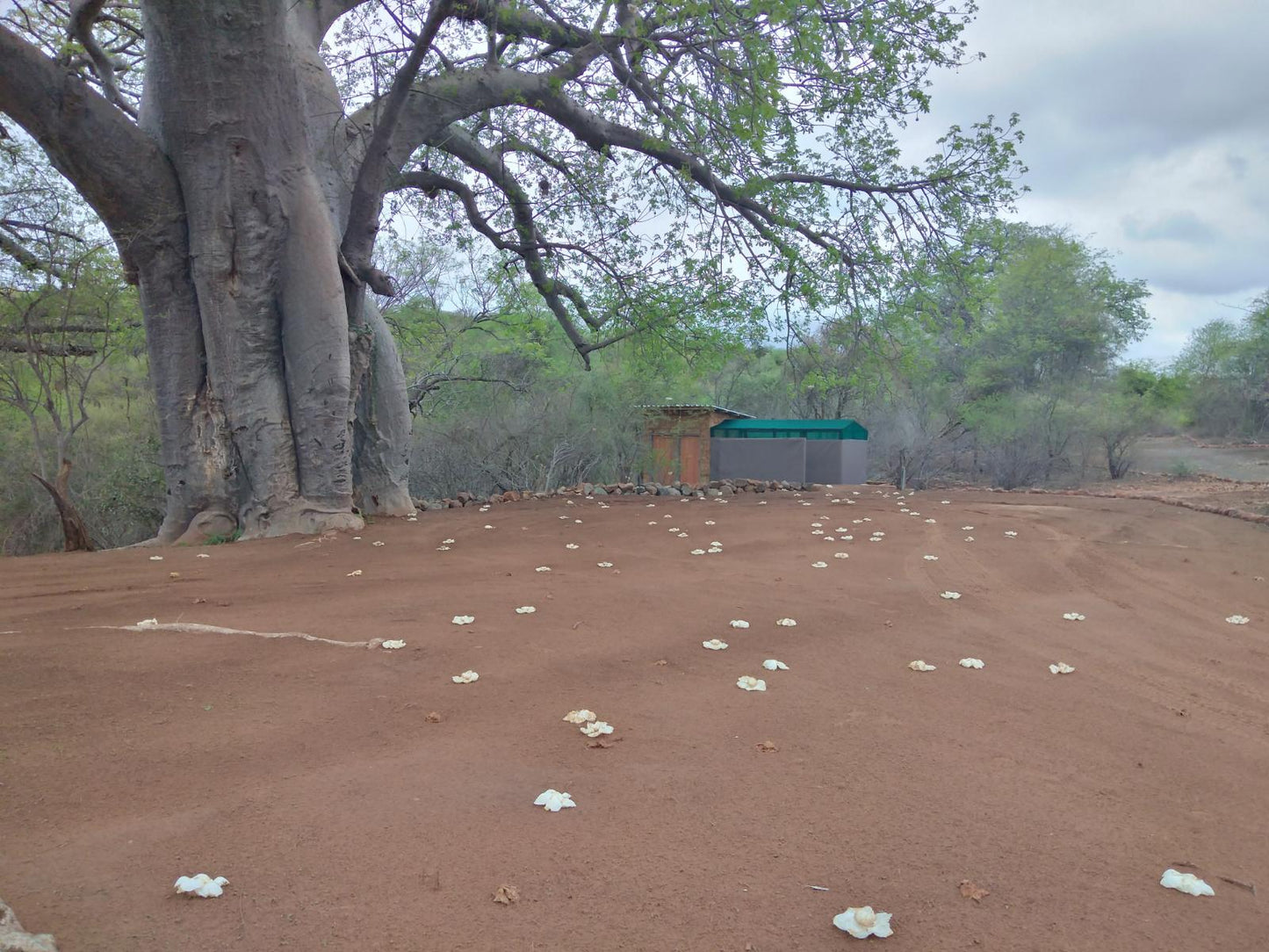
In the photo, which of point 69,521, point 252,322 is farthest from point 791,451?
point 69,521

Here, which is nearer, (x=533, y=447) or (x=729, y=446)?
(x=533, y=447)

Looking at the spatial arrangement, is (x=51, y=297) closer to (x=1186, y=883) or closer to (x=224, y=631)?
(x=224, y=631)

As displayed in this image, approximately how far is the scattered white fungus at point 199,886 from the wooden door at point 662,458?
1414 centimetres

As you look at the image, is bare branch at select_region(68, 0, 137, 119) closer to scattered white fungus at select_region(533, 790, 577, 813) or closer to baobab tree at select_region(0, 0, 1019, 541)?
baobab tree at select_region(0, 0, 1019, 541)

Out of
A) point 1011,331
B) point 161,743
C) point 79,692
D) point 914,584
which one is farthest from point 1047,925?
point 1011,331

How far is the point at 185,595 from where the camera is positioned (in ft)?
13.6

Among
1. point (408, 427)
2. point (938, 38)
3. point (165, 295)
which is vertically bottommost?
point (408, 427)

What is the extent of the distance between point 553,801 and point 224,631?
2.21m

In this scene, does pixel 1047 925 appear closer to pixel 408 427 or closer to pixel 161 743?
pixel 161 743

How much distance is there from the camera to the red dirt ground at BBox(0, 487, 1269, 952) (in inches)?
61.1

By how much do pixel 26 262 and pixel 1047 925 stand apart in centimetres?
1091

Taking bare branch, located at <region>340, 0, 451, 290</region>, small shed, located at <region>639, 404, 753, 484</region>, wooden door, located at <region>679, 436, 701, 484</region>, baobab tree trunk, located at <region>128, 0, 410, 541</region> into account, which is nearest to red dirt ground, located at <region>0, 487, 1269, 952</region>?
baobab tree trunk, located at <region>128, 0, 410, 541</region>

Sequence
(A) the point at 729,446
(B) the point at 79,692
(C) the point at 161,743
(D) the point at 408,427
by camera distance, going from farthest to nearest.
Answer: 1. (A) the point at 729,446
2. (D) the point at 408,427
3. (B) the point at 79,692
4. (C) the point at 161,743

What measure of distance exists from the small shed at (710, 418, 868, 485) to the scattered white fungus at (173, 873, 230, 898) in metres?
15.6
